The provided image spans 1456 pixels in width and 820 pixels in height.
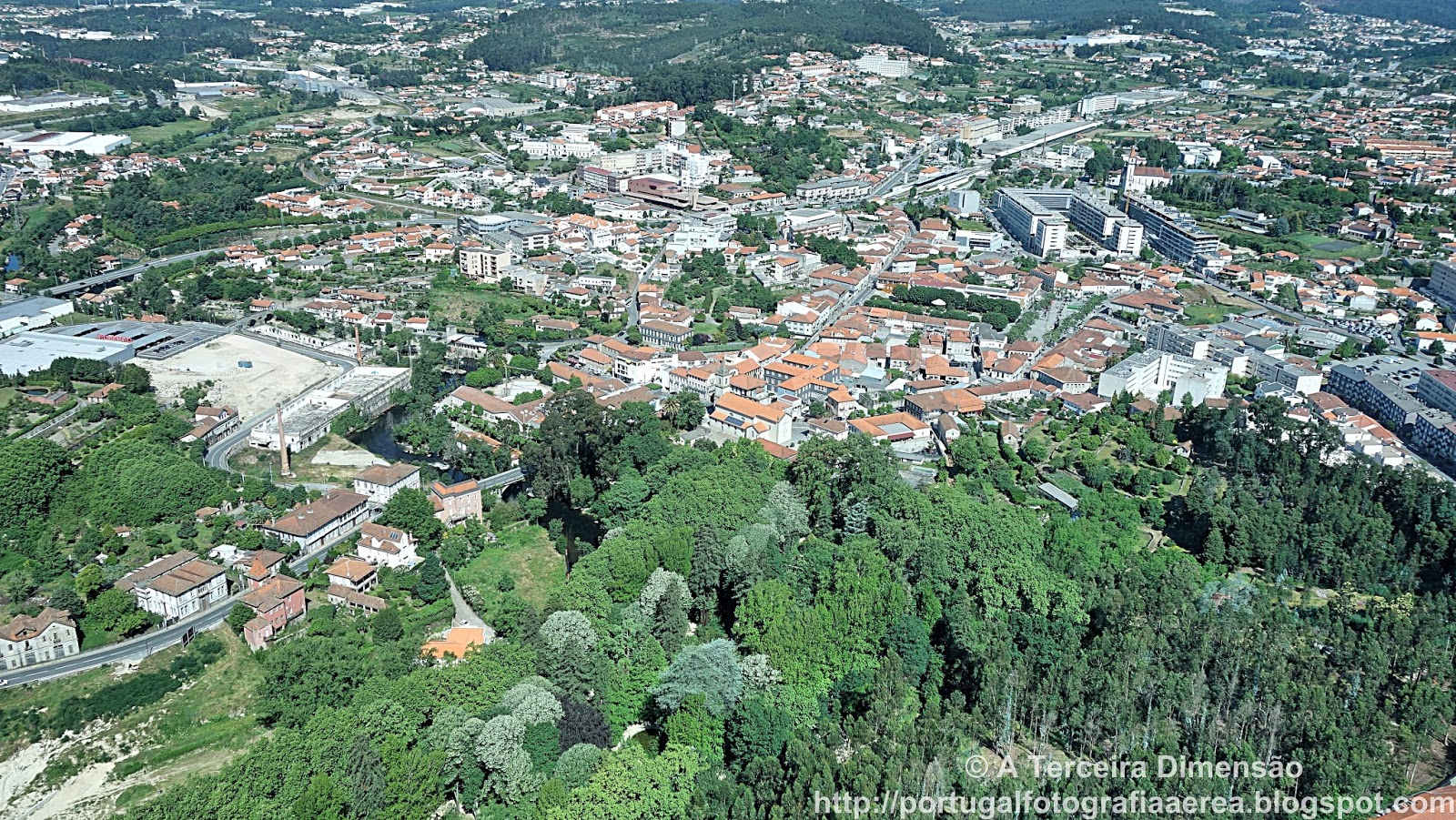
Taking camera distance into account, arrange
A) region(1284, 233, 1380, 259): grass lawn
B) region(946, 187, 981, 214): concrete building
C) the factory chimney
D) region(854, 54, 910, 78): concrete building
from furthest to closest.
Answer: region(854, 54, 910, 78): concrete building
region(946, 187, 981, 214): concrete building
region(1284, 233, 1380, 259): grass lawn
the factory chimney

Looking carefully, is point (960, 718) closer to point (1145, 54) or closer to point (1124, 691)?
point (1124, 691)

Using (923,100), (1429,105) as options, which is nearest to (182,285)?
(923,100)

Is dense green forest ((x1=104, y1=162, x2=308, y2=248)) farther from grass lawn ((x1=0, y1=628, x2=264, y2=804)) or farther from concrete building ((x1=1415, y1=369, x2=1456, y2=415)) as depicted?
concrete building ((x1=1415, y1=369, x2=1456, y2=415))

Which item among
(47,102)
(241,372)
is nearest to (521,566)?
(241,372)

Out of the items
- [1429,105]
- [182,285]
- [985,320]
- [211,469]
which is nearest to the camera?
[211,469]

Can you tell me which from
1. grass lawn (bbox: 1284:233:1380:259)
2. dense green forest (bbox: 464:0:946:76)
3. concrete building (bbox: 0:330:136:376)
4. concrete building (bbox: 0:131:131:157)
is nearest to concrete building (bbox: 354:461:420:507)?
concrete building (bbox: 0:330:136:376)

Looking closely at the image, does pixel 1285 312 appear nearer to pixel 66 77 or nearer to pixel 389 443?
pixel 389 443
